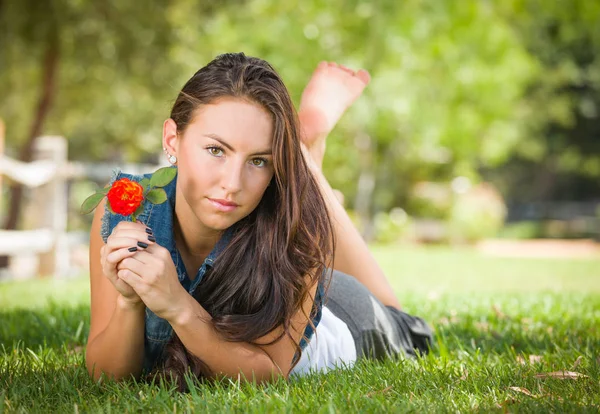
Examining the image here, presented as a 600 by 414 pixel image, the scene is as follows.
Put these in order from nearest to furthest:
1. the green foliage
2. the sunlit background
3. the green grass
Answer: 1. the green grass
2. the sunlit background
3. the green foliage

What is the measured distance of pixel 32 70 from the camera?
13.7m

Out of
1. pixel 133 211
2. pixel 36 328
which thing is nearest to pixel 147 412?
pixel 133 211

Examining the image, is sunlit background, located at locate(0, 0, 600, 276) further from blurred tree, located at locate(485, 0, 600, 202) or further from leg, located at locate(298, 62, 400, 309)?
leg, located at locate(298, 62, 400, 309)

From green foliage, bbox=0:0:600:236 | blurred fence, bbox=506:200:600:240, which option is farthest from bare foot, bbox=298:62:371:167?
blurred fence, bbox=506:200:600:240

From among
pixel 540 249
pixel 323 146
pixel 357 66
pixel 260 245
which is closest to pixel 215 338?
pixel 260 245

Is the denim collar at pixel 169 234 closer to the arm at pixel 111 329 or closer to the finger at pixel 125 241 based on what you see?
the arm at pixel 111 329

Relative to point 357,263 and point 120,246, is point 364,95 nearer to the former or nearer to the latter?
point 357,263

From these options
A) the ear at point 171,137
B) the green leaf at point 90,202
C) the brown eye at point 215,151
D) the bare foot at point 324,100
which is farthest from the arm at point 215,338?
the bare foot at point 324,100

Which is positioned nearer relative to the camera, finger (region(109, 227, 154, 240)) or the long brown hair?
finger (region(109, 227, 154, 240))

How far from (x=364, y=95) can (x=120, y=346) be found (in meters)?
14.6

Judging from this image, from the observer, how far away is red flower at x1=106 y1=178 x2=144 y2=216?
1.92m

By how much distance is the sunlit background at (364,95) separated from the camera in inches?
391

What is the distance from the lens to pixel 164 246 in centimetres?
245

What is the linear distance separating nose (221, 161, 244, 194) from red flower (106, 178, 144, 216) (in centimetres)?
30
